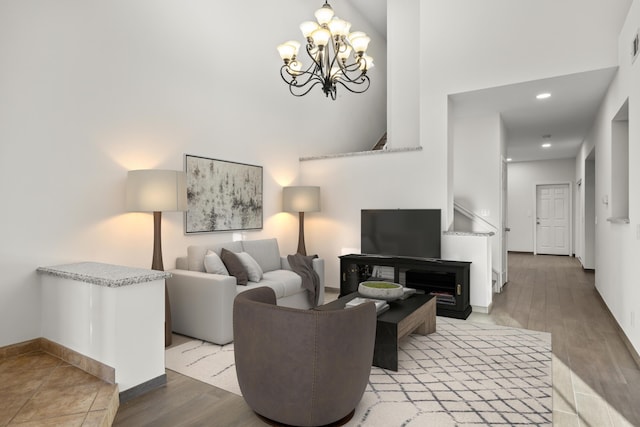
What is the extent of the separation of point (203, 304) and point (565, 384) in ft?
9.32

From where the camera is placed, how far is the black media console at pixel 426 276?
4258mm

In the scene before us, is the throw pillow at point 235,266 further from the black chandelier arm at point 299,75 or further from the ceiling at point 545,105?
the ceiling at point 545,105

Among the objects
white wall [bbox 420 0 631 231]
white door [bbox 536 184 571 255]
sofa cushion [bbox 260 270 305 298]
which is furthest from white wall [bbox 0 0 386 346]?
white door [bbox 536 184 571 255]

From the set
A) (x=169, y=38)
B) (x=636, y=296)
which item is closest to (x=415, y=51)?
(x=169, y=38)

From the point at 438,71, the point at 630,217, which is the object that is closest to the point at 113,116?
the point at 438,71

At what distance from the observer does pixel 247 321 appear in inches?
79.8

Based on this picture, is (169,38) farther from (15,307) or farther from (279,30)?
(15,307)

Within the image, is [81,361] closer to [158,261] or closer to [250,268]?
[158,261]

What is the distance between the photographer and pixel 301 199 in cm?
526

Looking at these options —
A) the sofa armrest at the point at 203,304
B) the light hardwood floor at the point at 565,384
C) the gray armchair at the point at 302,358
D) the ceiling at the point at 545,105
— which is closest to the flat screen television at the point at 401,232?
the light hardwood floor at the point at 565,384

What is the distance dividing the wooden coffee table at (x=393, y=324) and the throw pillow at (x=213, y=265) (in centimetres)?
121

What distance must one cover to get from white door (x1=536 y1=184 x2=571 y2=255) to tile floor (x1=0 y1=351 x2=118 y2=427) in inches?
421

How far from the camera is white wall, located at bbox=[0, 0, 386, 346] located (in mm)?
2811

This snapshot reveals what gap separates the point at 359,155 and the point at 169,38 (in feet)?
8.90
